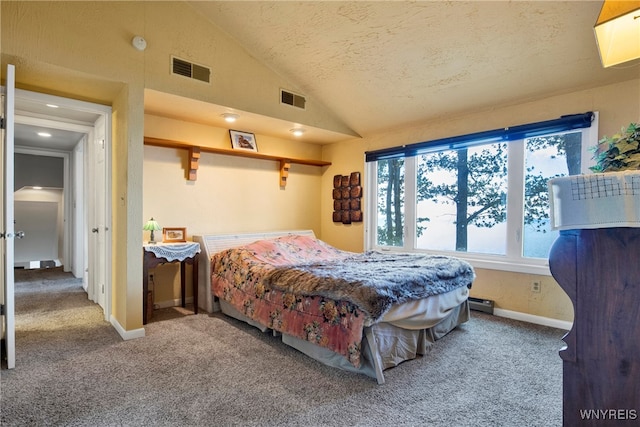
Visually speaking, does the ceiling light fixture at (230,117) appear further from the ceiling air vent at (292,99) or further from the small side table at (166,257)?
the small side table at (166,257)

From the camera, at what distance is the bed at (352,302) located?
7.08 ft

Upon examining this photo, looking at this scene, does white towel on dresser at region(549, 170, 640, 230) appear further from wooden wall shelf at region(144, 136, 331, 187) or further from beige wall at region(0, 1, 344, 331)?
wooden wall shelf at region(144, 136, 331, 187)

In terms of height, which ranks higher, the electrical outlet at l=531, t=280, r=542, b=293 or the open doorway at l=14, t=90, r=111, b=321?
the open doorway at l=14, t=90, r=111, b=321

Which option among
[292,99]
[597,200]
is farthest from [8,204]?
[597,200]

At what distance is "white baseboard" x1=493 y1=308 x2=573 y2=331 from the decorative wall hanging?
6.88ft

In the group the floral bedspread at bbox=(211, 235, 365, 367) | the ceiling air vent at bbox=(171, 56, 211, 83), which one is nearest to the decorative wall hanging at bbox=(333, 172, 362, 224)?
the floral bedspread at bbox=(211, 235, 365, 367)

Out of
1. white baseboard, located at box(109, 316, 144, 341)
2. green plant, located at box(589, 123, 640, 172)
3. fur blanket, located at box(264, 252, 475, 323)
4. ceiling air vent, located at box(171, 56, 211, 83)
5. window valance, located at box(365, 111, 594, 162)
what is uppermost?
ceiling air vent, located at box(171, 56, 211, 83)

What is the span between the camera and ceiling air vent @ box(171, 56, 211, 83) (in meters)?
3.07

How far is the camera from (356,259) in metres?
3.51

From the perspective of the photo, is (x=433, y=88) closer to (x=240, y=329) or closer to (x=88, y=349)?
(x=240, y=329)

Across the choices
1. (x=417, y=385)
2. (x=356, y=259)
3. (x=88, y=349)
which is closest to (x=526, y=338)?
(x=417, y=385)

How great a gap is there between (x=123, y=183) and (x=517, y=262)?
3.89m

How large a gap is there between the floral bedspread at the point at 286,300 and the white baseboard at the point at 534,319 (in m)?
1.77

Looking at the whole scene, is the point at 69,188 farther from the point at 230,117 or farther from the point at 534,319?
the point at 534,319
